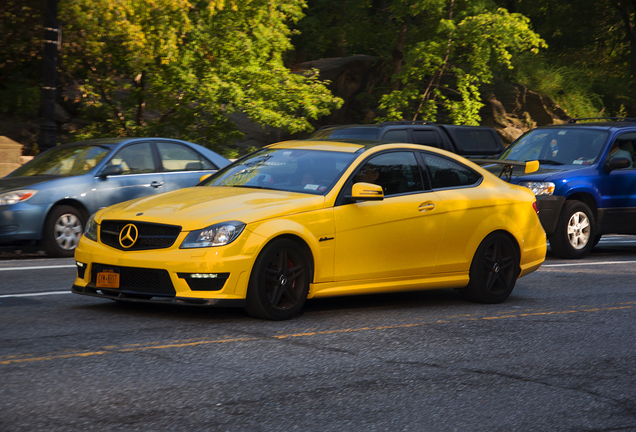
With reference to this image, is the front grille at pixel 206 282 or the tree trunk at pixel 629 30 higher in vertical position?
the tree trunk at pixel 629 30

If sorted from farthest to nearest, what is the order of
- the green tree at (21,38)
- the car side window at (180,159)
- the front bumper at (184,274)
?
the green tree at (21,38) → the car side window at (180,159) → the front bumper at (184,274)

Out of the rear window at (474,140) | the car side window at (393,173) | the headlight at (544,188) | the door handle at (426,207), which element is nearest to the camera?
the car side window at (393,173)

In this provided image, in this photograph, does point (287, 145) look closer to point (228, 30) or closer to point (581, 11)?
point (228, 30)

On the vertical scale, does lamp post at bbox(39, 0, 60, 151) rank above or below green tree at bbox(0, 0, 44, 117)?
below

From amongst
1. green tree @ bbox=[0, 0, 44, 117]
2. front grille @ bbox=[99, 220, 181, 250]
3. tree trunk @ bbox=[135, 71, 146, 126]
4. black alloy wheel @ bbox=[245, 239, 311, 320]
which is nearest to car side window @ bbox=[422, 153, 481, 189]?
black alloy wheel @ bbox=[245, 239, 311, 320]

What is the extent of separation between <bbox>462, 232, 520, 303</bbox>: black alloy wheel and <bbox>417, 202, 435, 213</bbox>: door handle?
78 centimetres

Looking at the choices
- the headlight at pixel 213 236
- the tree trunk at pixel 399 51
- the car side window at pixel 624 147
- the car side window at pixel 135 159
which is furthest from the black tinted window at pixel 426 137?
the tree trunk at pixel 399 51

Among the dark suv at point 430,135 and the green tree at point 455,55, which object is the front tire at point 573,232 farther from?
the green tree at point 455,55

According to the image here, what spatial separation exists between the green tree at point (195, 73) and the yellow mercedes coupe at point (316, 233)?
10.3 m

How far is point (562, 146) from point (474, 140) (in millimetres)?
3561

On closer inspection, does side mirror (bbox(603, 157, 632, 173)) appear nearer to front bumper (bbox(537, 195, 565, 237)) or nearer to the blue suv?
the blue suv

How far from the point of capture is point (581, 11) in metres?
35.7

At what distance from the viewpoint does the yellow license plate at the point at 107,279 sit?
21.5 ft

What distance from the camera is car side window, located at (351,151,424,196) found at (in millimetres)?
7539
